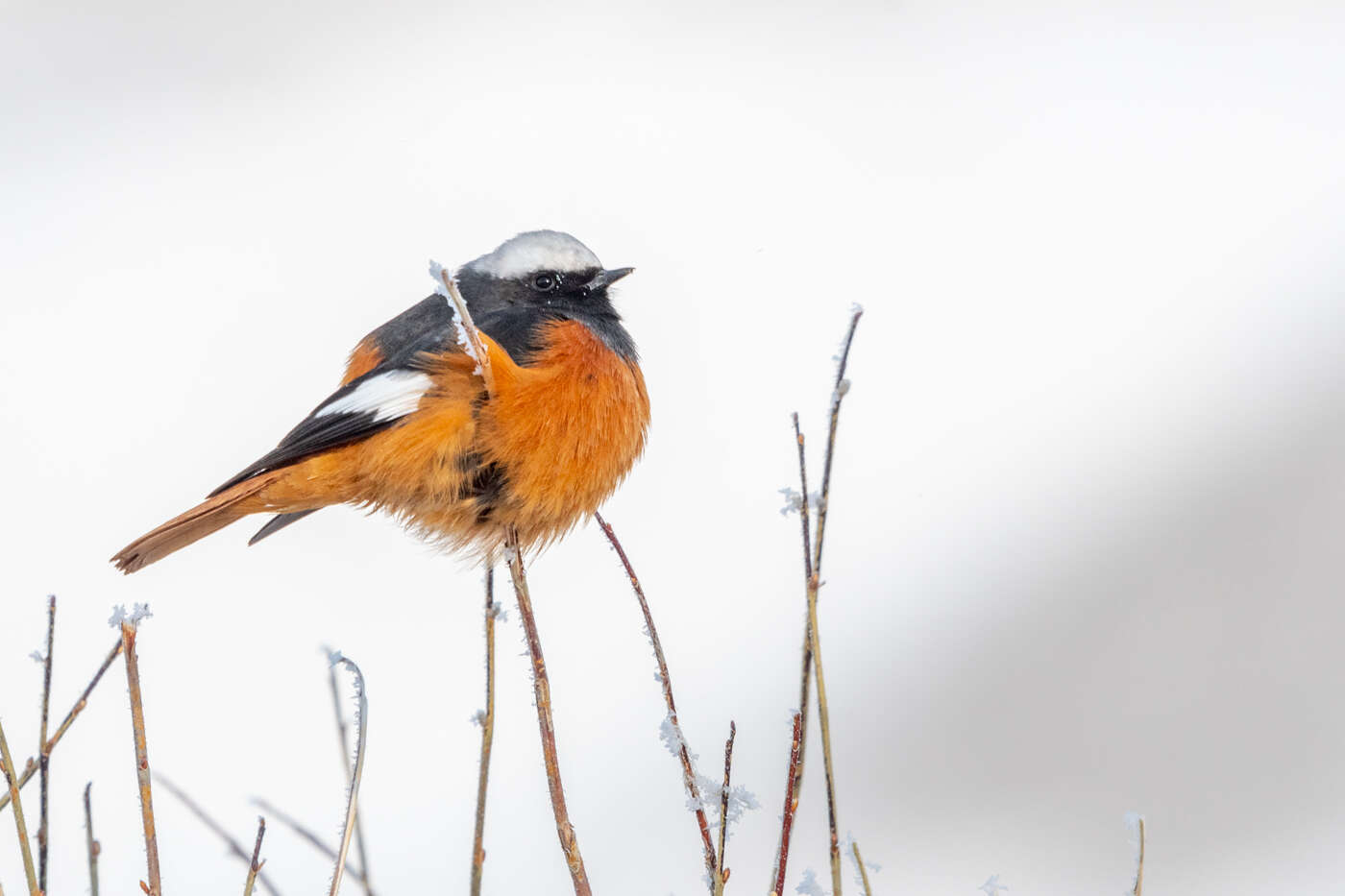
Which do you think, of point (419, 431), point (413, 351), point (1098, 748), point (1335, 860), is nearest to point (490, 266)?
point (413, 351)

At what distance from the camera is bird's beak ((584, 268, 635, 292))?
3.38 m

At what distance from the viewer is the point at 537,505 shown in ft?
9.39

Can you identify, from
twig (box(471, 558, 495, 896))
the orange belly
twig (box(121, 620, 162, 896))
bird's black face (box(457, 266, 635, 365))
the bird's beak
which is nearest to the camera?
twig (box(121, 620, 162, 896))

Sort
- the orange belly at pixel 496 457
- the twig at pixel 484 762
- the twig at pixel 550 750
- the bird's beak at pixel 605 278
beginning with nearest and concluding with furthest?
the twig at pixel 550 750 → the twig at pixel 484 762 → the orange belly at pixel 496 457 → the bird's beak at pixel 605 278

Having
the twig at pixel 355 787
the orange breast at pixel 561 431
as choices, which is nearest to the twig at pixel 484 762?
the twig at pixel 355 787

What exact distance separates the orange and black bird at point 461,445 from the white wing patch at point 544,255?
0.30m

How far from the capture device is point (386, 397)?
2879 mm

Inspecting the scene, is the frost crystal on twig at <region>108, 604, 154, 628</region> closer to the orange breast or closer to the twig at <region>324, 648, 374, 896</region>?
the twig at <region>324, 648, 374, 896</region>

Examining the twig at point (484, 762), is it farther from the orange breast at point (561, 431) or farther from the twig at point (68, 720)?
the orange breast at point (561, 431)

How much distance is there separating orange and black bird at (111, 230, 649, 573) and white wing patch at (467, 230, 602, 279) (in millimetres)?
297

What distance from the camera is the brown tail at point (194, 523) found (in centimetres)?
285

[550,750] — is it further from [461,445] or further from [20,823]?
[461,445]

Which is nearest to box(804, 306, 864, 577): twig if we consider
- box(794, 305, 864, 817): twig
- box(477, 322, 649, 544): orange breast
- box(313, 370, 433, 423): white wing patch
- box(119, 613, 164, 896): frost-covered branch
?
box(794, 305, 864, 817): twig

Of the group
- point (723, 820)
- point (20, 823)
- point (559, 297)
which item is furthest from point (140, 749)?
point (559, 297)
